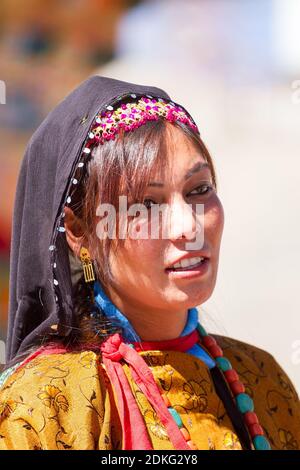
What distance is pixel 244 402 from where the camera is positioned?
1.85 m

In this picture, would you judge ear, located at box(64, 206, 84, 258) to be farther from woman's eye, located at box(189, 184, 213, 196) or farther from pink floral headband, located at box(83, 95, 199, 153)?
woman's eye, located at box(189, 184, 213, 196)

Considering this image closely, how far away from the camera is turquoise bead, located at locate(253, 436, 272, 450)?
177 centimetres

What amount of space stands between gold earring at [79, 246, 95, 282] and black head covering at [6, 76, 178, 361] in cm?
4

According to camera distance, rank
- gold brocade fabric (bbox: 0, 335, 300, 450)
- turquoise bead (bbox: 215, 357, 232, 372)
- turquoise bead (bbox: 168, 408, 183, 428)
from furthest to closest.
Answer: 1. turquoise bead (bbox: 215, 357, 232, 372)
2. turquoise bead (bbox: 168, 408, 183, 428)
3. gold brocade fabric (bbox: 0, 335, 300, 450)

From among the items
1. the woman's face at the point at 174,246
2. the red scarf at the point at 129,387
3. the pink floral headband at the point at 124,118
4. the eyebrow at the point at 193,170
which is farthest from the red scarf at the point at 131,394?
the pink floral headband at the point at 124,118

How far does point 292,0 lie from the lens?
25.7 feet

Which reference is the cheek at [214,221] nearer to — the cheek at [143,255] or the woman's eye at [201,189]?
the woman's eye at [201,189]

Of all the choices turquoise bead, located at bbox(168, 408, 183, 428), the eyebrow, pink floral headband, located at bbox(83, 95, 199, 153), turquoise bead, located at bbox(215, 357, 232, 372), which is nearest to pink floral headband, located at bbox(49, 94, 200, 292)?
pink floral headband, located at bbox(83, 95, 199, 153)

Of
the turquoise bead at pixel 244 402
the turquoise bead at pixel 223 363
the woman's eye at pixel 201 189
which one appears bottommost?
the turquoise bead at pixel 244 402

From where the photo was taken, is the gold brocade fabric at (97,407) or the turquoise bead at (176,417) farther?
the turquoise bead at (176,417)

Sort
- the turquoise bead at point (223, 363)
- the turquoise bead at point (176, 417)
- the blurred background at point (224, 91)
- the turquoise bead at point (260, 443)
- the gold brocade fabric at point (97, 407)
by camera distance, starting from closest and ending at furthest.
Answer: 1. the gold brocade fabric at point (97, 407)
2. the turquoise bead at point (176, 417)
3. the turquoise bead at point (260, 443)
4. the turquoise bead at point (223, 363)
5. the blurred background at point (224, 91)

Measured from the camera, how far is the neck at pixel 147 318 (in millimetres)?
1798

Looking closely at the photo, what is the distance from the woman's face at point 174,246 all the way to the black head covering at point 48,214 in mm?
147

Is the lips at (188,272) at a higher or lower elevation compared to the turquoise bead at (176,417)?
higher
